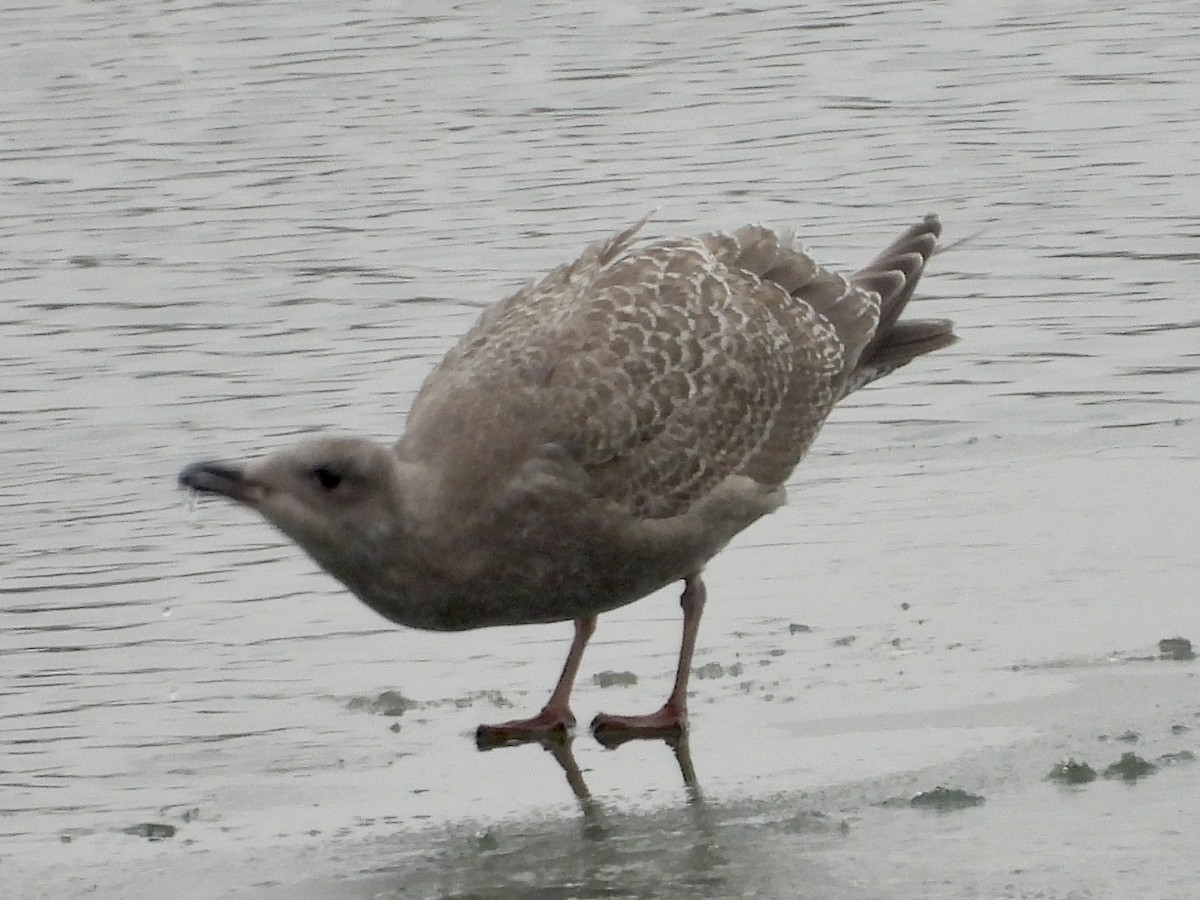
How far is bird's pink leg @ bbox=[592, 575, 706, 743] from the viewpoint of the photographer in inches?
273

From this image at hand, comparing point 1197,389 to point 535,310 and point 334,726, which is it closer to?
point 535,310

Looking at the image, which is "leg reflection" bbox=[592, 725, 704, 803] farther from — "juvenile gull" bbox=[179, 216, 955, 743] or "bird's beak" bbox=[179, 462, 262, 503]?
"bird's beak" bbox=[179, 462, 262, 503]

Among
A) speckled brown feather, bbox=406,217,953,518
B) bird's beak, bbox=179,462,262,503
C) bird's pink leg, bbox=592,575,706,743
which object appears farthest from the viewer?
speckled brown feather, bbox=406,217,953,518

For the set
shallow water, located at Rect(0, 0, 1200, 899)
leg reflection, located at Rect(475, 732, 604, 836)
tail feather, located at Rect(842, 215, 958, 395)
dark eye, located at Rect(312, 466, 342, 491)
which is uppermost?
dark eye, located at Rect(312, 466, 342, 491)

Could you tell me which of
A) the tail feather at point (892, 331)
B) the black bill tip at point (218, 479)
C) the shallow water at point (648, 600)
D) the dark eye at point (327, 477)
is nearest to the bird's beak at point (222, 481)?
the black bill tip at point (218, 479)

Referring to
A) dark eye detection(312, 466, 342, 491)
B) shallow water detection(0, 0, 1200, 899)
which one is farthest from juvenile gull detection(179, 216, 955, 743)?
shallow water detection(0, 0, 1200, 899)

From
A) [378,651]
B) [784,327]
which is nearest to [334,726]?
[378,651]

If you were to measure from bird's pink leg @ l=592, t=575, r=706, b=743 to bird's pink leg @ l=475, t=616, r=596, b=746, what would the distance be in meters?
0.09

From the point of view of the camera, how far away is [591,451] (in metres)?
7.19

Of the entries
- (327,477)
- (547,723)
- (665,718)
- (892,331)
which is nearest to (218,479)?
(327,477)

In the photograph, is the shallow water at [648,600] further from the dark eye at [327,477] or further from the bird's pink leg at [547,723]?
the dark eye at [327,477]

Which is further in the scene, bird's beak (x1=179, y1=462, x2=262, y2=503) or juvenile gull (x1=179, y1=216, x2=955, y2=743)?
juvenile gull (x1=179, y1=216, x2=955, y2=743)

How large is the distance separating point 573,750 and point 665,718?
26 cm

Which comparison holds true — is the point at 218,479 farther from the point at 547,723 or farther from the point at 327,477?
the point at 547,723
